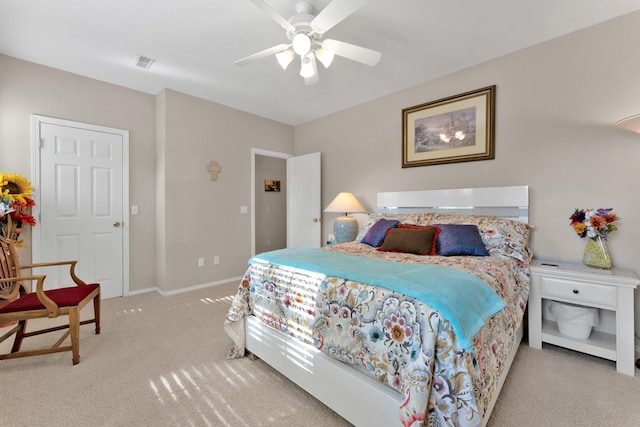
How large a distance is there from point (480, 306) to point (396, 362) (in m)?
0.49

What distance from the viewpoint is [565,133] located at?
94.3 inches

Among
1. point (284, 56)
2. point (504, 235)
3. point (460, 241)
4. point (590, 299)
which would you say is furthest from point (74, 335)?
point (590, 299)

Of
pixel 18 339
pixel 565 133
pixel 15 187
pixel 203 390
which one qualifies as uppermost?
pixel 565 133

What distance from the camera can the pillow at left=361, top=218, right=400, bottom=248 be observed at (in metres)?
2.76

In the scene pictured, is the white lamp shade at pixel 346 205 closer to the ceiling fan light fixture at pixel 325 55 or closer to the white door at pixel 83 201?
the ceiling fan light fixture at pixel 325 55

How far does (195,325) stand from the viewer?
8.57ft

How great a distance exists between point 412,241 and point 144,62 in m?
3.29

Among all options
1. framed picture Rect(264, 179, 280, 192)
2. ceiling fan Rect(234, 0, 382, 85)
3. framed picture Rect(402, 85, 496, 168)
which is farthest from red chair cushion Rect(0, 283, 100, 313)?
framed picture Rect(264, 179, 280, 192)

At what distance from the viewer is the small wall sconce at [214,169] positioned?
3.85 m

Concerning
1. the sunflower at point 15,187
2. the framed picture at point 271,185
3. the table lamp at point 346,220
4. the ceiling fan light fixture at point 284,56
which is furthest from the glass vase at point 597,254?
the sunflower at point 15,187

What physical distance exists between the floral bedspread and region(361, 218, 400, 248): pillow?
0.93 meters

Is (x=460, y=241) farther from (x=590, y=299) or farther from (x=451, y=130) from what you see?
(x=451, y=130)

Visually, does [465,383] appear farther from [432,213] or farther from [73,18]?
[73,18]

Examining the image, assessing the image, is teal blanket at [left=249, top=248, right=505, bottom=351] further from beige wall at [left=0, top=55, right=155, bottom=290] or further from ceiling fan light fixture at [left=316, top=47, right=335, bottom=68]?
beige wall at [left=0, top=55, right=155, bottom=290]
